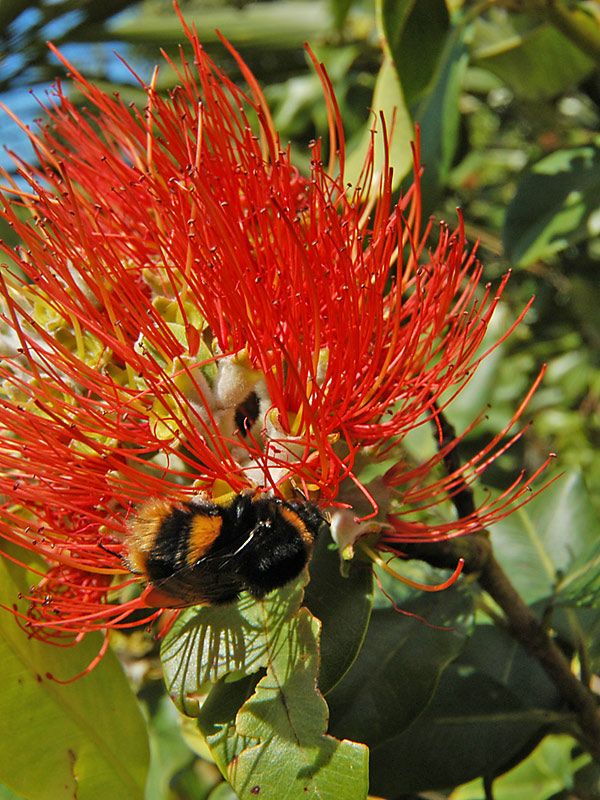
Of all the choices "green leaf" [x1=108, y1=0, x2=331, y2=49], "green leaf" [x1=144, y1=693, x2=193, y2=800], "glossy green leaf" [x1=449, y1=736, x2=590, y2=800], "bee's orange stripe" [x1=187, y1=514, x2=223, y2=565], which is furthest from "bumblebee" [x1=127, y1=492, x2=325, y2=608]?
"green leaf" [x1=108, y1=0, x2=331, y2=49]

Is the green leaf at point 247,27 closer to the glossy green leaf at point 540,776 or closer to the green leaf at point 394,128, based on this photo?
the green leaf at point 394,128

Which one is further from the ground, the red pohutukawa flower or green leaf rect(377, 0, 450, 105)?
green leaf rect(377, 0, 450, 105)

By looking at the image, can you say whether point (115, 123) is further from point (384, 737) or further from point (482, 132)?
point (482, 132)

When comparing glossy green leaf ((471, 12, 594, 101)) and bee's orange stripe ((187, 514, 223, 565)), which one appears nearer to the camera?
bee's orange stripe ((187, 514, 223, 565))

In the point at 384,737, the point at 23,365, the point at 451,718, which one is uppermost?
the point at 23,365

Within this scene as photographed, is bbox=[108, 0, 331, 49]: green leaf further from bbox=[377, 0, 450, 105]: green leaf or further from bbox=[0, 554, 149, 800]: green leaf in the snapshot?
bbox=[0, 554, 149, 800]: green leaf

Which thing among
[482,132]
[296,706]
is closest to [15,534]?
[296,706]

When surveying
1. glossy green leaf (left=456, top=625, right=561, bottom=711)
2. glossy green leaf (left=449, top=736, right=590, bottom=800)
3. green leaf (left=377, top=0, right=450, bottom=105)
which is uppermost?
green leaf (left=377, top=0, right=450, bottom=105)
